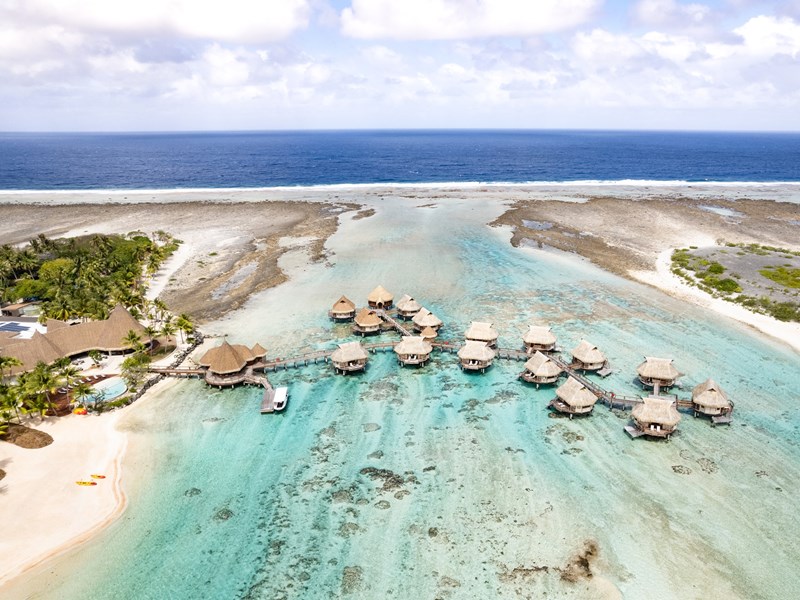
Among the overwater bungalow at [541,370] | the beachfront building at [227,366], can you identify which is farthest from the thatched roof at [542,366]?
the beachfront building at [227,366]

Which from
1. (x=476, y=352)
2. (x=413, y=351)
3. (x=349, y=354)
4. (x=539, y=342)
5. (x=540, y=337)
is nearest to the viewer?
(x=349, y=354)

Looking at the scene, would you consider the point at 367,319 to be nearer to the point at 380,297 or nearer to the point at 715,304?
the point at 380,297

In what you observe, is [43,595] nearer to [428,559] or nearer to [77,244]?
[428,559]

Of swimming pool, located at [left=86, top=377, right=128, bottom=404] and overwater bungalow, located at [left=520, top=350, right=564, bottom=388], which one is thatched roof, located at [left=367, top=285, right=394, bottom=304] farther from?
swimming pool, located at [left=86, top=377, right=128, bottom=404]

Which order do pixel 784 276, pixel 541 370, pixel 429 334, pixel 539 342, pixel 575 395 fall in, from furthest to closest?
pixel 784 276 → pixel 429 334 → pixel 539 342 → pixel 541 370 → pixel 575 395

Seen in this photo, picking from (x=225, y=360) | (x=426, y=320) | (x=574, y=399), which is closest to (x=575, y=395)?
(x=574, y=399)

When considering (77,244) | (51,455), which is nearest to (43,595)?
(51,455)

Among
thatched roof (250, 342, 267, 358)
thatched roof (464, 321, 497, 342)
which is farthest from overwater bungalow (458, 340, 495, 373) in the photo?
thatched roof (250, 342, 267, 358)
